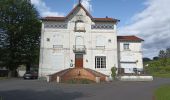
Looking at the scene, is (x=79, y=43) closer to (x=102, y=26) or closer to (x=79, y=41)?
(x=79, y=41)

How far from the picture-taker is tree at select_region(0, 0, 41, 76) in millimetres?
51031

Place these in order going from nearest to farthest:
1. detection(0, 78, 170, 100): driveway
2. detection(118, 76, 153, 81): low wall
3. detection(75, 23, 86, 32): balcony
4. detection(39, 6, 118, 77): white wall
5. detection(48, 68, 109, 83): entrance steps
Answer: detection(0, 78, 170, 100): driveway
detection(48, 68, 109, 83): entrance steps
detection(118, 76, 153, 81): low wall
detection(39, 6, 118, 77): white wall
detection(75, 23, 86, 32): balcony

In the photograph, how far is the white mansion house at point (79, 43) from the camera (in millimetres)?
43500

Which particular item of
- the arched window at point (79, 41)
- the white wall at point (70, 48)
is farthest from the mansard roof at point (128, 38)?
the arched window at point (79, 41)

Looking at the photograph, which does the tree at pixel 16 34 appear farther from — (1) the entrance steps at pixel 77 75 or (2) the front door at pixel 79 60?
(1) the entrance steps at pixel 77 75

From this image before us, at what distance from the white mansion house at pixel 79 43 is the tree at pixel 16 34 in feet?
31.9

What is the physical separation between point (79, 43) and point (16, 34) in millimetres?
13533

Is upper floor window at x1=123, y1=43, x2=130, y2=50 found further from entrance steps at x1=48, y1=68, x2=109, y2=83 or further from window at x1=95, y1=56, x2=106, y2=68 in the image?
entrance steps at x1=48, y1=68, x2=109, y2=83

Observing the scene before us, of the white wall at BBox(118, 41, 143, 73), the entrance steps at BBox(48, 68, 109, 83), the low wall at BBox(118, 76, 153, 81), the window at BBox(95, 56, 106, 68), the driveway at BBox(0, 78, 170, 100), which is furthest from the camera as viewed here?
the white wall at BBox(118, 41, 143, 73)

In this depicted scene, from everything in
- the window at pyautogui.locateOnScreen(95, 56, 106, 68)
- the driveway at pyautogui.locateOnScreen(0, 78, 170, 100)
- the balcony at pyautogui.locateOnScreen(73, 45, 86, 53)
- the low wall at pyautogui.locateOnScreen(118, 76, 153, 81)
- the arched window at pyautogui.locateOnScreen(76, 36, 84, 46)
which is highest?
the arched window at pyautogui.locateOnScreen(76, 36, 84, 46)

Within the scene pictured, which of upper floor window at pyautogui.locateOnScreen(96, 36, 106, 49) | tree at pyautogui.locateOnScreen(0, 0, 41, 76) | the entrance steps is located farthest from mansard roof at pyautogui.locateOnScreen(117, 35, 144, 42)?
tree at pyautogui.locateOnScreen(0, 0, 41, 76)

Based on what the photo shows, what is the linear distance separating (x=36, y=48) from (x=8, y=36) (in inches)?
223

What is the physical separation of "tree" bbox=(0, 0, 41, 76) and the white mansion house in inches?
383

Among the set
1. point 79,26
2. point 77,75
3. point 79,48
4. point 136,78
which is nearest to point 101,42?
point 79,48
